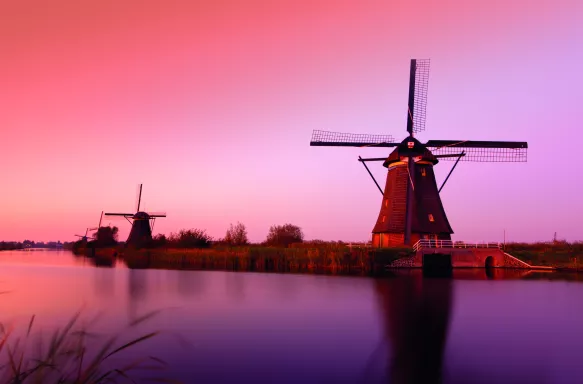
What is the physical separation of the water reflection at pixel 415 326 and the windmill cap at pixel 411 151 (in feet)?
41.5

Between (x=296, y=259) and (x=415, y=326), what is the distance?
18.2m

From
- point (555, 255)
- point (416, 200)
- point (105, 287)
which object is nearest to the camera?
point (105, 287)

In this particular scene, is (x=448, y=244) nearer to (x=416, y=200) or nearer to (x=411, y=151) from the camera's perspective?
(x=416, y=200)

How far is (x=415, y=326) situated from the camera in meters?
11.4

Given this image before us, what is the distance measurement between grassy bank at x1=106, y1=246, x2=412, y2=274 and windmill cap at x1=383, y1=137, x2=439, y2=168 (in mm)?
6997

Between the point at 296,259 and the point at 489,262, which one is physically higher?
the point at 489,262

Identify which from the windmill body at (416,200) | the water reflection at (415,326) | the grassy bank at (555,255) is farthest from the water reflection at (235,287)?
the grassy bank at (555,255)

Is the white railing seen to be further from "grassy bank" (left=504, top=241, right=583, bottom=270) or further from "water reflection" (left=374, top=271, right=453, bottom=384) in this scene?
"water reflection" (left=374, top=271, right=453, bottom=384)

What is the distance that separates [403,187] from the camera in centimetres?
3091

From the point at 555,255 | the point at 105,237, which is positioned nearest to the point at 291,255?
the point at 555,255

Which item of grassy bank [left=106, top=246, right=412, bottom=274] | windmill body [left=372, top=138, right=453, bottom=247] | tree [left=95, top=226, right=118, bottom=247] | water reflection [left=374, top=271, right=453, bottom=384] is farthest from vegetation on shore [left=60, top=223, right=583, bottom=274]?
tree [left=95, top=226, right=118, bottom=247]

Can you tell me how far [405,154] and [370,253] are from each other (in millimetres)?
8043

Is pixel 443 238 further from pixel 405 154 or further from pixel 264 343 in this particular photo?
pixel 264 343

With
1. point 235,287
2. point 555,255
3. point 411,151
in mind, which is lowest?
point 235,287
